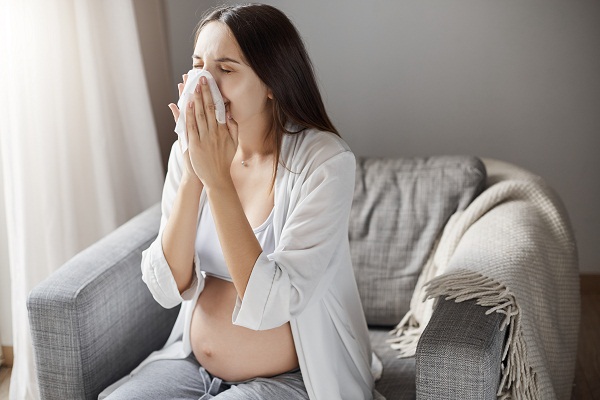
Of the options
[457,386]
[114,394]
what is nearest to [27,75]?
[114,394]

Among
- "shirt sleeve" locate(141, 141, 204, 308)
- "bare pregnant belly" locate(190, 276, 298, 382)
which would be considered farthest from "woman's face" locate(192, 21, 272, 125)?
"bare pregnant belly" locate(190, 276, 298, 382)

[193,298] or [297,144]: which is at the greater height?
[297,144]

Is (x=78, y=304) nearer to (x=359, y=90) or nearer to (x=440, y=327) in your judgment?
→ (x=440, y=327)

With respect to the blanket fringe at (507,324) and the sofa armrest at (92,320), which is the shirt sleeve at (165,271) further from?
the blanket fringe at (507,324)

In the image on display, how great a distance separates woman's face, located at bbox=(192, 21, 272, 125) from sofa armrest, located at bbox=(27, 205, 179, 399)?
Result: 50 cm

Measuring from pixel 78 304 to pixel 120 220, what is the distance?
2.47 ft

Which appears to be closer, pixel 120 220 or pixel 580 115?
pixel 120 220

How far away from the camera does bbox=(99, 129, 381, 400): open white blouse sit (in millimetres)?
1610

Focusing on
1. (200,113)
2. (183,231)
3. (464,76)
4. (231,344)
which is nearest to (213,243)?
(183,231)

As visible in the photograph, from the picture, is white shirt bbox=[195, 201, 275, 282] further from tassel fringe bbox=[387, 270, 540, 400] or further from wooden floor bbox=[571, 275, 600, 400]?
wooden floor bbox=[571, 275, 600, 400]

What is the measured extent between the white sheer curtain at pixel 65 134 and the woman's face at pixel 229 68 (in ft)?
2.32

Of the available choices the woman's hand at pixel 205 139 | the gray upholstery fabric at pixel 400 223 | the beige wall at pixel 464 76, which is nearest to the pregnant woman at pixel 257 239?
the woman's hand at pixel 205 139

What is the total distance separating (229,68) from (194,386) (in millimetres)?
644

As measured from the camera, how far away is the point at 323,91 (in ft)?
9.66
